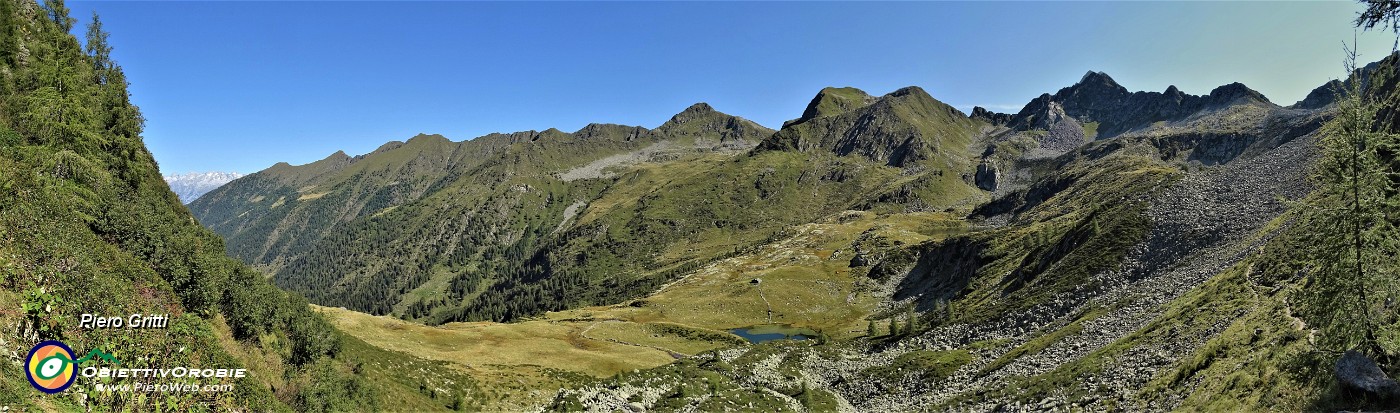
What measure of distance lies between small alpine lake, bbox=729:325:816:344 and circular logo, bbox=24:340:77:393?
472 feet

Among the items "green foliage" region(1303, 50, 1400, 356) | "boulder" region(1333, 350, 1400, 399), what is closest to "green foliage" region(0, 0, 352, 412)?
"boulder" region(1333, 350, 1400, 399)

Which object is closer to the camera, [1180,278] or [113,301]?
[113,301]

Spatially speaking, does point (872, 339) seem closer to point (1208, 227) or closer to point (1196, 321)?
point (1208, 227)

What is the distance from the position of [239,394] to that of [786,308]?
574ft

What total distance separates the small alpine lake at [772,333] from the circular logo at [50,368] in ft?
472

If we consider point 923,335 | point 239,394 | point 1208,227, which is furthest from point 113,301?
point 1208,227

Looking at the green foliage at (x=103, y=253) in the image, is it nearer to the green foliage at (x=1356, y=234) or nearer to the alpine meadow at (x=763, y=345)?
the alpine meadow at (x=763, y=345)

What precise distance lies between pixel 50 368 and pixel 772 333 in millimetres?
157054

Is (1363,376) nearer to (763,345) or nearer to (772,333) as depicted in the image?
(763,345)

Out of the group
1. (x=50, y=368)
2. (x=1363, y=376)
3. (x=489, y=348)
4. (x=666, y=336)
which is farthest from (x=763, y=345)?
(x=50, y=368)

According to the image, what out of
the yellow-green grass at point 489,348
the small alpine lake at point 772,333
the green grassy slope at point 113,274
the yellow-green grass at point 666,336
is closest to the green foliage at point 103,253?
the green grassy slope at point 113,274

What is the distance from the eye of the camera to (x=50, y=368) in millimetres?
18984

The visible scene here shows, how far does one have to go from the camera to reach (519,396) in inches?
2188

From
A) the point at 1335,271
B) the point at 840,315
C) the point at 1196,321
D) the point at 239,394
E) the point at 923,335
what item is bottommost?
the point at 840,315
